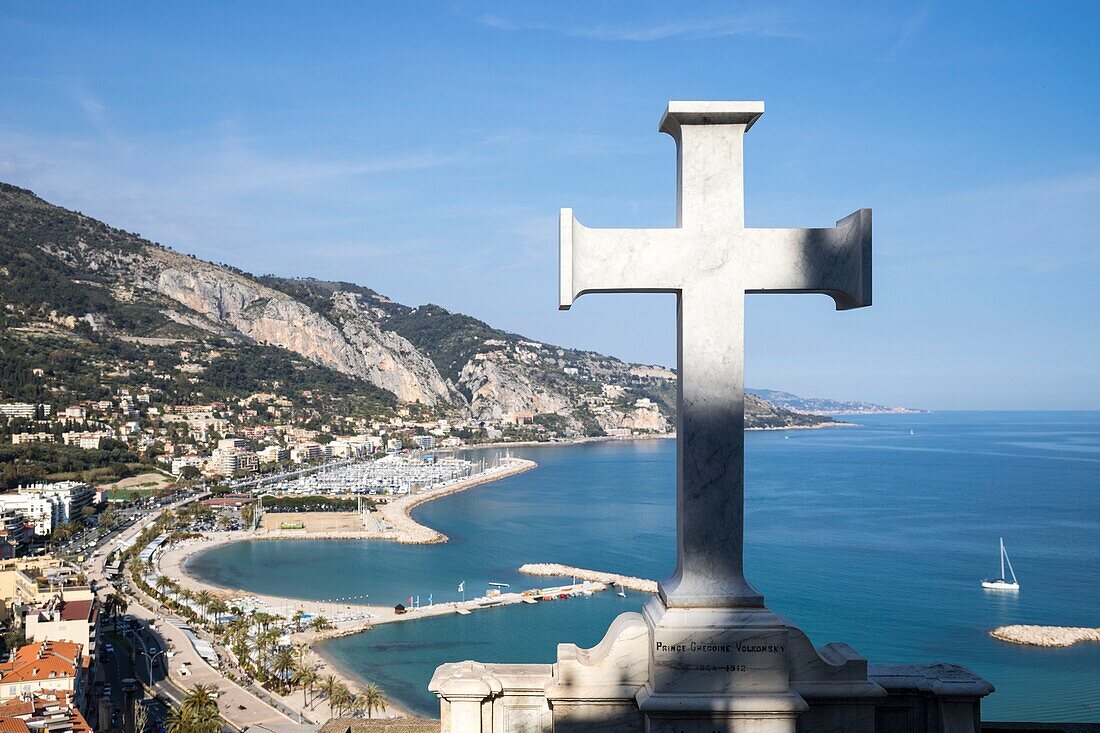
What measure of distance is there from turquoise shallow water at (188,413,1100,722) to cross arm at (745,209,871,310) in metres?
18.9

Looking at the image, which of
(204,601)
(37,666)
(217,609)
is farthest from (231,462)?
(37,666)

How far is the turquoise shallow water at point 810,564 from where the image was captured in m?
23.8

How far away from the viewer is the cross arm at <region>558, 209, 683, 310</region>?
8.89ft

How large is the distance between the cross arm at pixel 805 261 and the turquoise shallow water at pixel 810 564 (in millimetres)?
18937

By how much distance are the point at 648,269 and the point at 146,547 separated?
41.2 m

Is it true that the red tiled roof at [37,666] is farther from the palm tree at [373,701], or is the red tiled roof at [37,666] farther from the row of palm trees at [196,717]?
the palm tree at [373,701]

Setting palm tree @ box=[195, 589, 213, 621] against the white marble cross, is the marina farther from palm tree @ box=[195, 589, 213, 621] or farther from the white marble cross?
the white marble cross

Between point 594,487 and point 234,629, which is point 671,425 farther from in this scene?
point 234,629

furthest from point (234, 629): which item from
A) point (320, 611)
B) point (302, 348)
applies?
point (302, 348)

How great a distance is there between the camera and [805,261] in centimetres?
277

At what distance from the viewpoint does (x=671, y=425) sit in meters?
146

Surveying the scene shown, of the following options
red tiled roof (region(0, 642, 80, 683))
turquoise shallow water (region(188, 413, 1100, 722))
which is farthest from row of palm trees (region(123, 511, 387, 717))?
red tiled roof (region(0, 642, 80, 683))

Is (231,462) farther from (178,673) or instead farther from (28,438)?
(178,673)

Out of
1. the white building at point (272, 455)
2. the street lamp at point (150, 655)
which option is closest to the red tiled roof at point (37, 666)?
the street lamp at point (150, 655)
